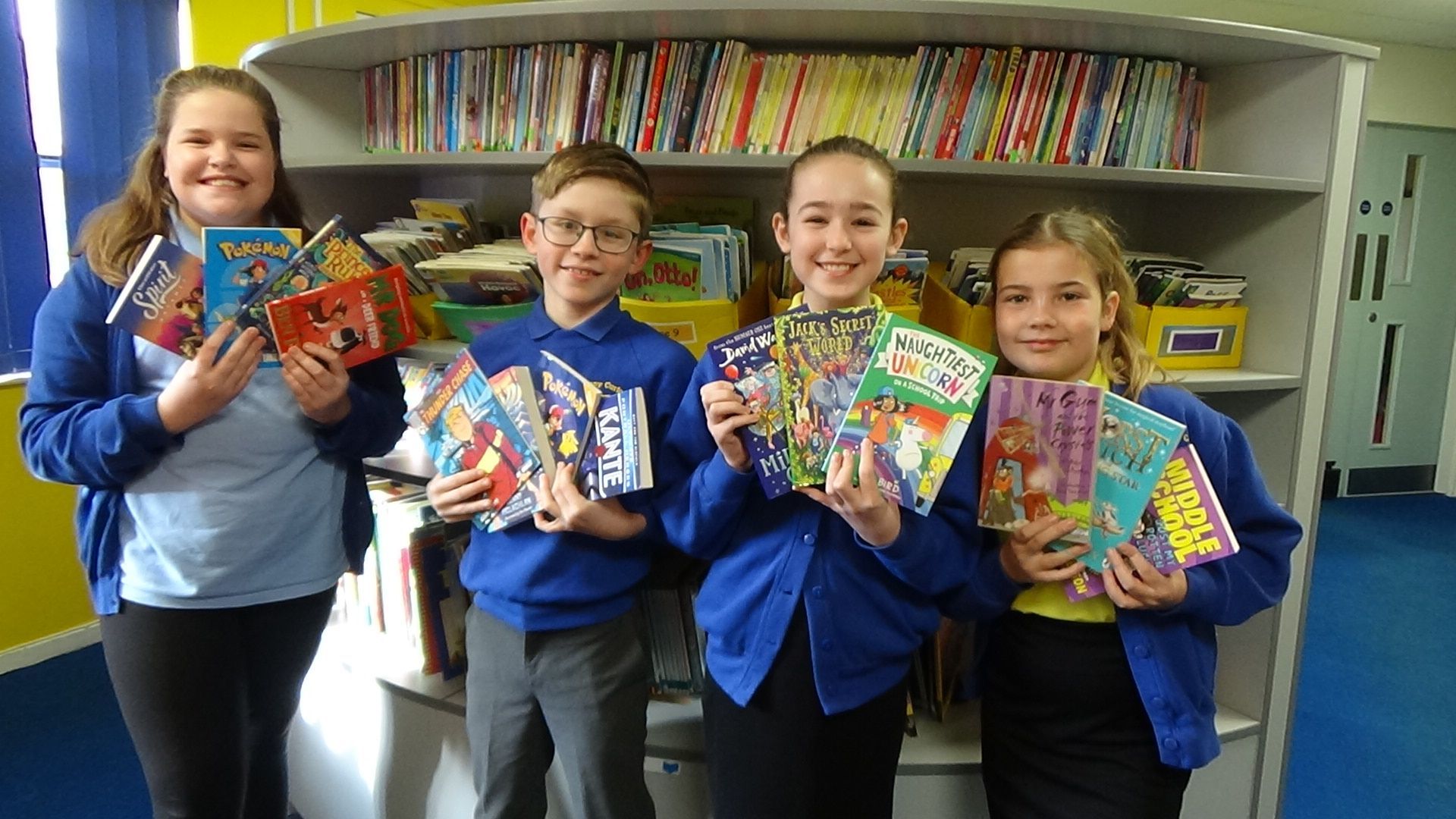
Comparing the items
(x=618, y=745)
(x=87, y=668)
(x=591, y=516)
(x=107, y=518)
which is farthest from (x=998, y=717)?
(x=87, y=668)

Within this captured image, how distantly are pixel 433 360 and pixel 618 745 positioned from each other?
0.98m

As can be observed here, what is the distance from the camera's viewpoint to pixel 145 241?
1.49 meters

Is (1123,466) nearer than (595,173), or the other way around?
(1123,466)

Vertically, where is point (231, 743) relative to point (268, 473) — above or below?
below

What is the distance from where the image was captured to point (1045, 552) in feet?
4.77

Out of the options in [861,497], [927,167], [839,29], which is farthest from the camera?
[839,29]

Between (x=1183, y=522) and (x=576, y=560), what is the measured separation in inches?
41.4

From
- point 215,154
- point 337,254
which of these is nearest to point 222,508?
point 337,254

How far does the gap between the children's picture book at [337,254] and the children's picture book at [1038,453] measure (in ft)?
3.78

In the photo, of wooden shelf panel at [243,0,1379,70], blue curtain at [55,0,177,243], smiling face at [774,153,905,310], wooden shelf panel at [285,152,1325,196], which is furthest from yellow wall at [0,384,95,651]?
smiling face at [774,153,905,310]

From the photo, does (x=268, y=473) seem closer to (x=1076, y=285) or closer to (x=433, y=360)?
(x=433, y=360)

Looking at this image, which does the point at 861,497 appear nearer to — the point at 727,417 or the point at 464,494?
the point at 727,417

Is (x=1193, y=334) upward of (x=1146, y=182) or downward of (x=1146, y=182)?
downward

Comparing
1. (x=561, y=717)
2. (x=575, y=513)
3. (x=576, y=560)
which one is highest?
(x=575, y=513)
